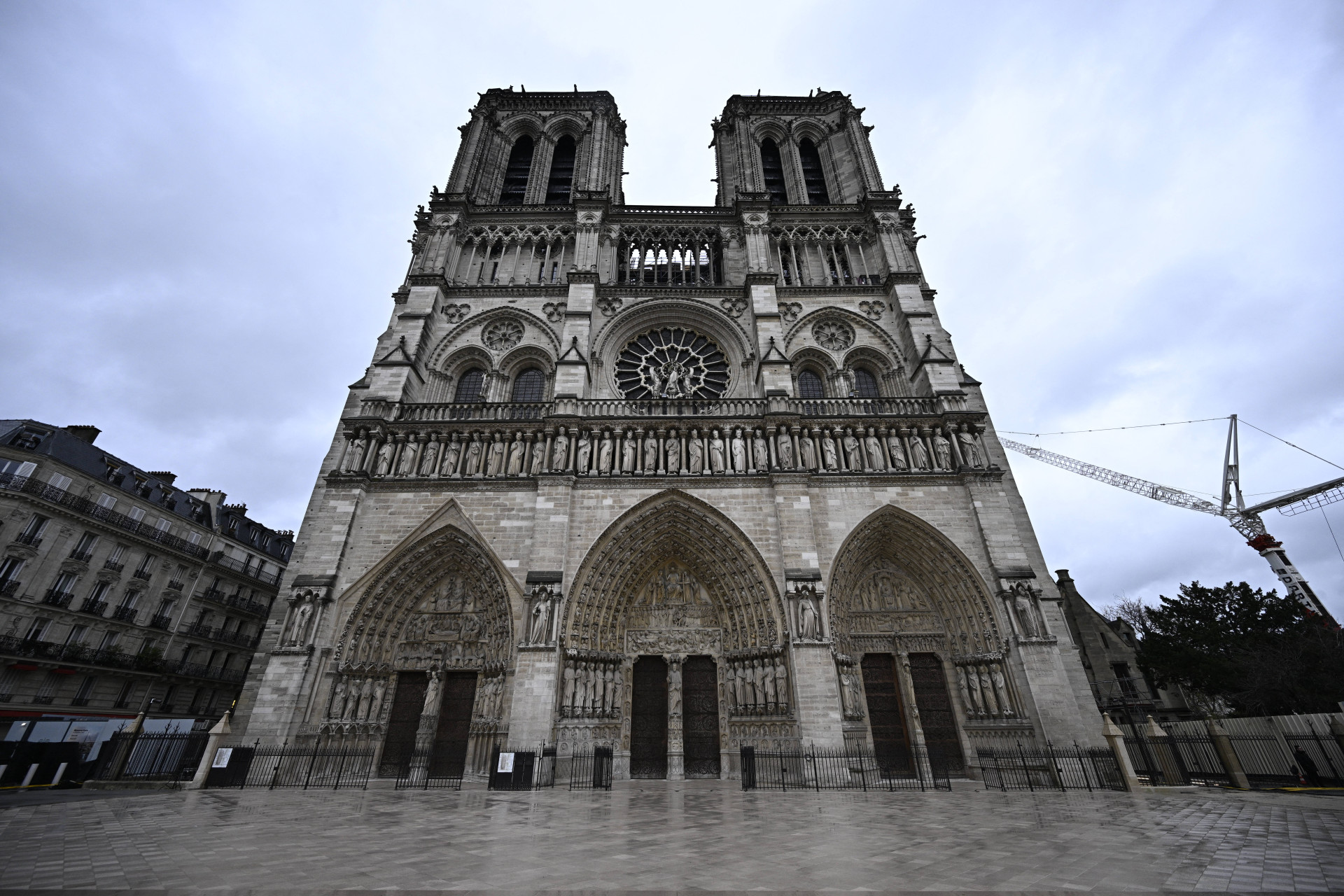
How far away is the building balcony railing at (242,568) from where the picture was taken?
21328 mm

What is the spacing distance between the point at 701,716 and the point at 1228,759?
9756mm

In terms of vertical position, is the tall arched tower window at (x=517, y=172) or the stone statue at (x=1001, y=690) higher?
the tall arched tower window at (x=517, y=172)

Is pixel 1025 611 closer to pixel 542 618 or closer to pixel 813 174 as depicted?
pixel 542 618

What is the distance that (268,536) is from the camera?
25016 mm

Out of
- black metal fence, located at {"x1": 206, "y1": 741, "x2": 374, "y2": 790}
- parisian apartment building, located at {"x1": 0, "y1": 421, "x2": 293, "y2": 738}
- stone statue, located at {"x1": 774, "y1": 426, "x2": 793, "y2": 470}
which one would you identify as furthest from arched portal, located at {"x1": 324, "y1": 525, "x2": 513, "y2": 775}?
stone statue, located at {"x1": 774, "y1": 426, "x2": 793, "y2": 470}

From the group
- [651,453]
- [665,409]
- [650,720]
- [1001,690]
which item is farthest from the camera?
[665,409]

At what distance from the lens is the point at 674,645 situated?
43.3 ft

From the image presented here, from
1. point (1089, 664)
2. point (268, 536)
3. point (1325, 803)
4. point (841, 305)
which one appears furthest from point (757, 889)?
point (268, 536)

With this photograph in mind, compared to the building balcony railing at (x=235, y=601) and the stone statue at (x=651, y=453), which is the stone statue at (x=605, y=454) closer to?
the stone statue at (x=651, y=453)

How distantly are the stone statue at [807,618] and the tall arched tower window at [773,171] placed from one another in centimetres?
1646

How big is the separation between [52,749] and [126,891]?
460 inches

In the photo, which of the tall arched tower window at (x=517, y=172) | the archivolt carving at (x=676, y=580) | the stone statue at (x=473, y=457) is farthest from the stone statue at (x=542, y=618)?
the tall arched tower window at (x=517, y=172)

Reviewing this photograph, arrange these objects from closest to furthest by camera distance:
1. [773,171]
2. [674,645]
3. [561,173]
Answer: [674,645], [561,173], [773,171]

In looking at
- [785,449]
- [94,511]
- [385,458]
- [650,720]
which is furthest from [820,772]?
[94,511]
